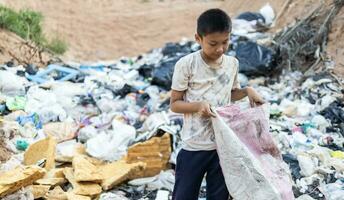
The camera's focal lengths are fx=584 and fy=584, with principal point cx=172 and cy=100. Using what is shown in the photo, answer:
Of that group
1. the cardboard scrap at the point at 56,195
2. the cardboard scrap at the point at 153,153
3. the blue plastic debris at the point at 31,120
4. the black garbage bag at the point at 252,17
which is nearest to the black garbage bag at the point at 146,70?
the blue plastic debris at the point at 31,120

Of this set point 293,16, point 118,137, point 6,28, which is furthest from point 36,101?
point 293,16

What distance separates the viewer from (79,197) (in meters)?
3.92

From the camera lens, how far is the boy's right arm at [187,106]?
2711 millimetres

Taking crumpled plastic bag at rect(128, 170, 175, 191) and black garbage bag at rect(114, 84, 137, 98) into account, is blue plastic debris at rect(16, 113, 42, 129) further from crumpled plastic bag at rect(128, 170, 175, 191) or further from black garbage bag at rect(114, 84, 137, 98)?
crumpled plastic bag at rect(128, 170, 175, 191)

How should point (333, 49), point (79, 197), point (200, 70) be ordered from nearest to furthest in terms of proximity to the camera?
1. point (200, 70)
2. point (79, 197)
3. point (333, 49)

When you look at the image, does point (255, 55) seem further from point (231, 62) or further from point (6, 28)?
point (231, 62)

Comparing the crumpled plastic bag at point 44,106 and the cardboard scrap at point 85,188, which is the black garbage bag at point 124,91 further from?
the cardboard scrap at point 85,188

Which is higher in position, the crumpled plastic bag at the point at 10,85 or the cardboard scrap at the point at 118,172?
the crumpled plastic bag at the point at 10,85

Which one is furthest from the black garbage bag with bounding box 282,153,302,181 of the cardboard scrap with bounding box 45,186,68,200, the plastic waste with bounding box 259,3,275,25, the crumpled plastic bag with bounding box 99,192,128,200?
the plastic waste with bounding box 259,3,275,25

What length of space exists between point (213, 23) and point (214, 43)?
0.09 m

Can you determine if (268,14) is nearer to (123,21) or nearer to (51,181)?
(123,21)

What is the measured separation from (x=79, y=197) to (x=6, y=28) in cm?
632

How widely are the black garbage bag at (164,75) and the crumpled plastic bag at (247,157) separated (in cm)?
465

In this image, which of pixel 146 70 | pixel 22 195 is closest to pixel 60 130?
pixel 22 195
